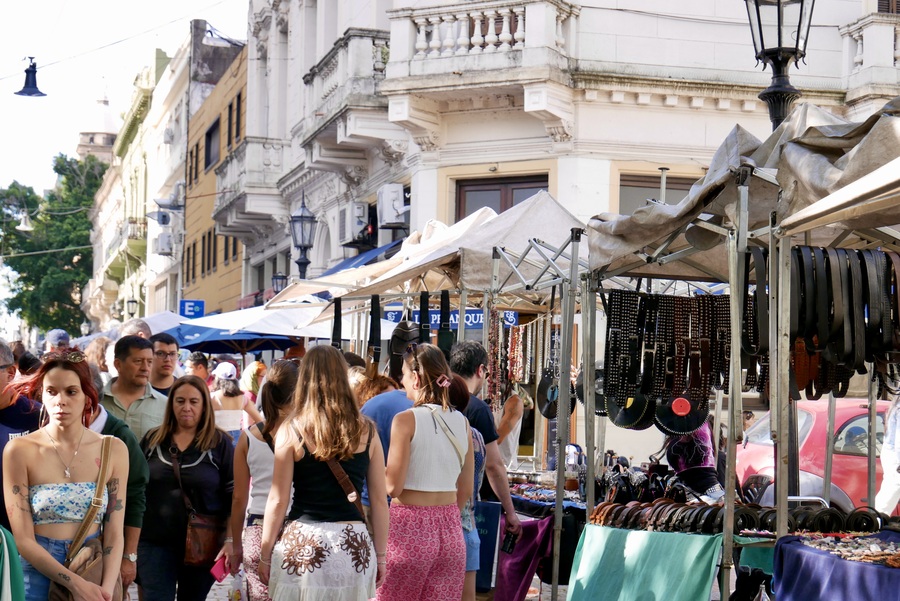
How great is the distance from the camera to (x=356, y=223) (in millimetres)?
21906

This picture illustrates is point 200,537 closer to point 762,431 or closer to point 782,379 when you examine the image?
point 782,379

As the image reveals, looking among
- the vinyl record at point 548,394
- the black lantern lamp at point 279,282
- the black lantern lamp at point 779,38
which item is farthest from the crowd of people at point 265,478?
the black lantern lamp at point 279,282

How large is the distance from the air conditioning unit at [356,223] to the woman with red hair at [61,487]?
1642cm

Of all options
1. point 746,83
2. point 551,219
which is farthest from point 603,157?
point 551,219

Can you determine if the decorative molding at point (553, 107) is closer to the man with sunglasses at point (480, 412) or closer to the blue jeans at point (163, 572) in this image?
the man with sunglasses at point (480, 412)

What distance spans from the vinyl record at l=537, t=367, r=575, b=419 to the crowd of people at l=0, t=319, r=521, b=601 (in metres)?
2.99

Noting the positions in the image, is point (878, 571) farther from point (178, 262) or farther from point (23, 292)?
point (23, 292)

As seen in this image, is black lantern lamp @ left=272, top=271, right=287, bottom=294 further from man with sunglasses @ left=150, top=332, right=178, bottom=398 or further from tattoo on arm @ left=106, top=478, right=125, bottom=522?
tattoo on arm @ left=106, top=478, right=125, bottom=522

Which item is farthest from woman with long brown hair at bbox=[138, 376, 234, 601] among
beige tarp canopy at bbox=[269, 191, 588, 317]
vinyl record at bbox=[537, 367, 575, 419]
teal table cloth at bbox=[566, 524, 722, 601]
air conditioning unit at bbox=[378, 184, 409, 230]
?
air conditioning unit at bbox=[378, 184, 409, 230]

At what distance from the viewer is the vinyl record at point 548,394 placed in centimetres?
1056

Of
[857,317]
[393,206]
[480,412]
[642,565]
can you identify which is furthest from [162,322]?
[857,317]

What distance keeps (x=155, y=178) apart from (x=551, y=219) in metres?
48.7

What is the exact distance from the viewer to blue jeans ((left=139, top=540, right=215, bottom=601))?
6.55 m

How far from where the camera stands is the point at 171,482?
6.59 m
